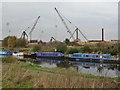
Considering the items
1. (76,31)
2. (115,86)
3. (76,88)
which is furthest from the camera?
(76,31)

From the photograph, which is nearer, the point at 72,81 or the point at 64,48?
the point at 72,81

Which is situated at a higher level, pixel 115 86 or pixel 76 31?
pixel 76 31

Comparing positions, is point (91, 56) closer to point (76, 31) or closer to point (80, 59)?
point (80, 59)

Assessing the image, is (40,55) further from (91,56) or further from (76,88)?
(76,88)

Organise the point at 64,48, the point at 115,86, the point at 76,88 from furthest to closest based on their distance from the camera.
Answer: the point at 64,48, the point at 115,86, the point at 76,88

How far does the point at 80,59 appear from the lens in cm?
4338

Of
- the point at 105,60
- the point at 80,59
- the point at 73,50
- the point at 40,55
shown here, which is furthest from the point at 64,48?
the point at 105,60

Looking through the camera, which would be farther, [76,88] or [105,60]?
[105,60]

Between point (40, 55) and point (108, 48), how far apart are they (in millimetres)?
15867

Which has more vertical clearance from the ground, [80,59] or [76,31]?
[76,31]

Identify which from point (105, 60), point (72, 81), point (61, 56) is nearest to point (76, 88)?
point (72, 81)

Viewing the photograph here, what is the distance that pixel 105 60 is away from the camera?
1599 inches

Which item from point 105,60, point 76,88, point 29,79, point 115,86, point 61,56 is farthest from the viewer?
point 61,56

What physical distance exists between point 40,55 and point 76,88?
148ft
